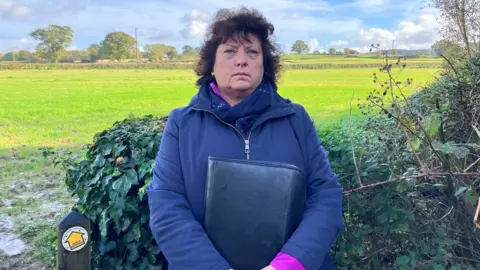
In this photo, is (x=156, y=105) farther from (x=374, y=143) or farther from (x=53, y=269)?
(x=374, y=143)

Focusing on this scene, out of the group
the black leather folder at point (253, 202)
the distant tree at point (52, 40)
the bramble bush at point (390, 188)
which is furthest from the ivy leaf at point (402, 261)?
the distant tree at point (52, 40)

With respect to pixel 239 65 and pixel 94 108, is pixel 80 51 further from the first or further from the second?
pixel 239 65

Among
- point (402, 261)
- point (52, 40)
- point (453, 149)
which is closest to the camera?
point (453, 149)

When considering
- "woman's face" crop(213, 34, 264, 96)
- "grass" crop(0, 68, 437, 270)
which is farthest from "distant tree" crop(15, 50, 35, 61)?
"woman's face" crop(213, 34, 264, 96)

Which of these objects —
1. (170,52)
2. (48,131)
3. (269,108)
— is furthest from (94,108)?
A: (170,52)

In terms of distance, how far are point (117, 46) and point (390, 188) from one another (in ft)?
207

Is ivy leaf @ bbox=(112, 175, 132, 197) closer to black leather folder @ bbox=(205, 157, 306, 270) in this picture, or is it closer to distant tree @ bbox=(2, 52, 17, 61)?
black leather folder @ bbox=(205, 157, 306, 270)

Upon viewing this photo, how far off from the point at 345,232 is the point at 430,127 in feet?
2.47

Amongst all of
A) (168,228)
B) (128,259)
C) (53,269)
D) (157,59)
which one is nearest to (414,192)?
(168,228)

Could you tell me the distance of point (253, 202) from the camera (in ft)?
5.60

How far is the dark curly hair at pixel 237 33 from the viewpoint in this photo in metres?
1.99

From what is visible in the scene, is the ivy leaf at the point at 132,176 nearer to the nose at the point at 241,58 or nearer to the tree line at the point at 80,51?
the nose at the point at 241,58

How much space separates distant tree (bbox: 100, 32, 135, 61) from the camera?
61312mm

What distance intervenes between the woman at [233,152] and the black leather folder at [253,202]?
0.20 ft
